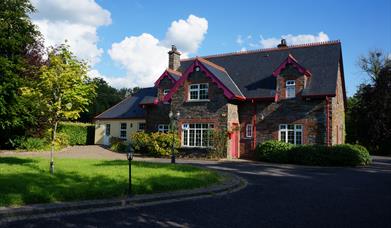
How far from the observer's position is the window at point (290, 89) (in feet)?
90.8

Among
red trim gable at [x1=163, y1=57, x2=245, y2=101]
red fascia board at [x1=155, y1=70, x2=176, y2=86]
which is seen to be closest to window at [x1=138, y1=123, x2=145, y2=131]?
red fascia board at [x1=155, y1=70, x2=176, y2=86]

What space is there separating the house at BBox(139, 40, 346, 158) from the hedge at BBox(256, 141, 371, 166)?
1.91 m

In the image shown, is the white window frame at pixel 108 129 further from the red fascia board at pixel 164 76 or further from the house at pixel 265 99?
the house at pixel 265 99

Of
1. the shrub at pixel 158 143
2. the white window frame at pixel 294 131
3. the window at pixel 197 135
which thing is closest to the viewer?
the white window frame at pixel 294 131

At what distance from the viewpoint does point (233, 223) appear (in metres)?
8.34

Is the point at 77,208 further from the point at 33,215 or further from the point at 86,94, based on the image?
the point at 86,94

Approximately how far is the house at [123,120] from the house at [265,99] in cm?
578

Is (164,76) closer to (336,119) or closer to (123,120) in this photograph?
(123,120)

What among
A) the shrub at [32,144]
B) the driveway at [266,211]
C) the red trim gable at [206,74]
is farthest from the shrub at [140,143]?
the driveway at [266,211]

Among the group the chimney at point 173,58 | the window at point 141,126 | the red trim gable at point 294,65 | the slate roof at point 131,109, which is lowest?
Answer: the window at point 141,126

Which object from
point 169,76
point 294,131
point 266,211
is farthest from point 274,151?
point 266,211

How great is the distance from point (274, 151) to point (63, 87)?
15.3 meters

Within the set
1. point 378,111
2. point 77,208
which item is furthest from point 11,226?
point 378,111

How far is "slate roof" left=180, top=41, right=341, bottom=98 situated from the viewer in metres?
27.4
